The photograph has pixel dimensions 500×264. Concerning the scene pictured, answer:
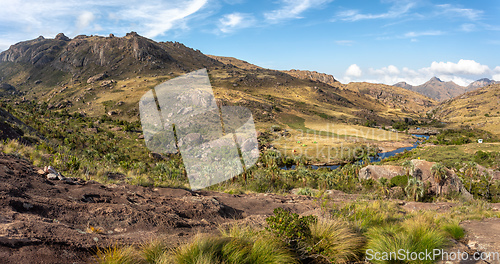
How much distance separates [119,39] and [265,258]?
223977 mm

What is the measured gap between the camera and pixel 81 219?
565cm

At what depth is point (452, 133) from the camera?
130875 mm

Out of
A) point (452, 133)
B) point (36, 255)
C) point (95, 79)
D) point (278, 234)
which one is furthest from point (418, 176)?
point (95, 79)

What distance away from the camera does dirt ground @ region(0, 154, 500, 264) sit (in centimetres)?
401

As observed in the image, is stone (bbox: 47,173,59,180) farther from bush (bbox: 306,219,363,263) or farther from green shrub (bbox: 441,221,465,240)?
green shrub (bbox: 441,221,465,240)

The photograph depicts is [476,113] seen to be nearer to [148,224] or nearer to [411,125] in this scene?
[411,125]

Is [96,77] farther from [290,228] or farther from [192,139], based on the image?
[290,228]

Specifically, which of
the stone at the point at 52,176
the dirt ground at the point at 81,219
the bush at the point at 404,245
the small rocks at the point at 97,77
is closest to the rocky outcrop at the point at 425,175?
the dirt ground at the point at 81,219

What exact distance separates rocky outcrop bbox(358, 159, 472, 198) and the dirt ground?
40.5m

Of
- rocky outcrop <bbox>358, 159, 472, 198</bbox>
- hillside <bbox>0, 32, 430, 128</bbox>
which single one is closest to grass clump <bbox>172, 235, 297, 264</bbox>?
rocky outcrop <bbox>358, 159, 472, 198</bbox>

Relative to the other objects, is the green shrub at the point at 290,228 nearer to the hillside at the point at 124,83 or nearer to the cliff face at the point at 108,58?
the hillside at the point at 124,83

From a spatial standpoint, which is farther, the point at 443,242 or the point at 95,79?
the point at 95,79

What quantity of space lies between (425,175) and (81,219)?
2063 inches

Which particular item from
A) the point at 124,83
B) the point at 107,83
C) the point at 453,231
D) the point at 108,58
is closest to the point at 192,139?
the point at 453,231
